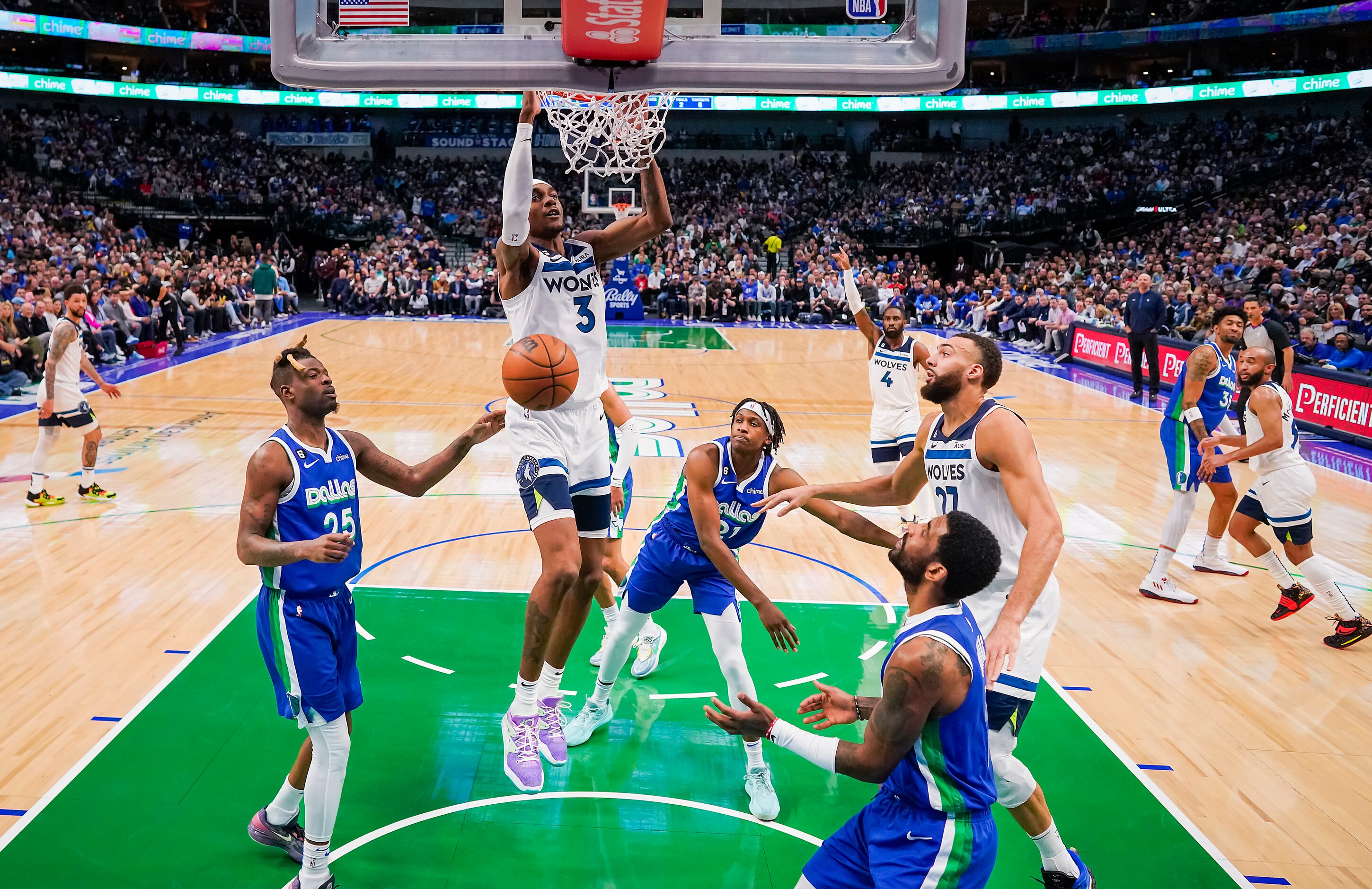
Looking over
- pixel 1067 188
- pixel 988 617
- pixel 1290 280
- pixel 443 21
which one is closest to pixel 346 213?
pixel 1067 188

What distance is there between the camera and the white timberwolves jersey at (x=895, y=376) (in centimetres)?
835

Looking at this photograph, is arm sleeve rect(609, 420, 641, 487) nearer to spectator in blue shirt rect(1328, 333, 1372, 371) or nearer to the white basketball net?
the white basketball net

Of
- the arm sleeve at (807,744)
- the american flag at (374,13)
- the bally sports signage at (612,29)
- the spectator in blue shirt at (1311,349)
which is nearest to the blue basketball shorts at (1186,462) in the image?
the bally sports signage at (612,29)

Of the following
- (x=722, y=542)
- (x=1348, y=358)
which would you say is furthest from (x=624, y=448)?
(x=1348, y=358)

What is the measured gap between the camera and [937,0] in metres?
4.93

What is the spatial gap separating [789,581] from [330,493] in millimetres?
4274

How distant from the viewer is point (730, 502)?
183 inches

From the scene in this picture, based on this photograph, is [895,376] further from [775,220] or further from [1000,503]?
[775,220]

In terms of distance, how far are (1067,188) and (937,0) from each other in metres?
30.6

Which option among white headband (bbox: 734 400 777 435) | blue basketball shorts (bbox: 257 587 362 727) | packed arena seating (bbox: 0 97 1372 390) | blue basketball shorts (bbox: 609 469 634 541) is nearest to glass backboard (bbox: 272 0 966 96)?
white headband (bbox: 734 400 777 435)

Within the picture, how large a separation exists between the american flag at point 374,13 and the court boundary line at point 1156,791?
4825mm

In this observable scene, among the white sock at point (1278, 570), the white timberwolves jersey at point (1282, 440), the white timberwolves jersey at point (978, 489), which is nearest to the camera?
the white timberwolves jersey at point (978, 489)

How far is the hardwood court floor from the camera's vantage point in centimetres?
478

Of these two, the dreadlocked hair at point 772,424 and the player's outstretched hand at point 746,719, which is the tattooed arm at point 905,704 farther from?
the dreadlocked hair at point 772,424
